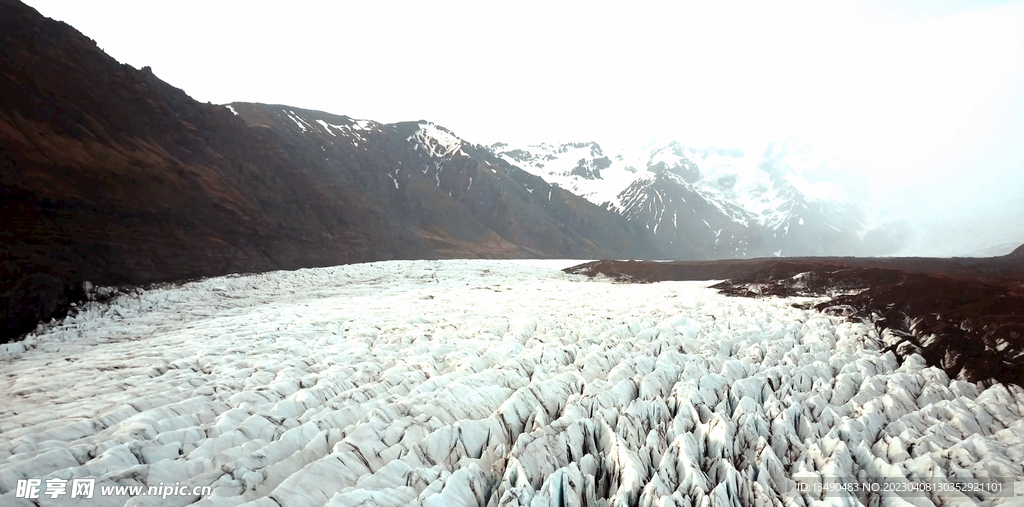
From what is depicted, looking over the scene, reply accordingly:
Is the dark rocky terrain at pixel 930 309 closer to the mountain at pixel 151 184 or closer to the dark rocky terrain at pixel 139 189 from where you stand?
the dark rocky terrain at pixel 139 189

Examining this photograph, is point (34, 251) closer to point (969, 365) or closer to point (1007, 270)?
point (969, 365)

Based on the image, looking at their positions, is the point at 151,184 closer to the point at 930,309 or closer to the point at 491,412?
the point at 491,412

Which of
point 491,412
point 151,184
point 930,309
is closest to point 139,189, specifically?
point 151,184

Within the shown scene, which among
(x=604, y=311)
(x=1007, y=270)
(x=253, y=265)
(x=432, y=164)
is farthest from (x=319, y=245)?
(x=432, y=164)

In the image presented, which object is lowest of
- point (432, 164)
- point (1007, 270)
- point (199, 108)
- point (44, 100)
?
point (1007, 270)

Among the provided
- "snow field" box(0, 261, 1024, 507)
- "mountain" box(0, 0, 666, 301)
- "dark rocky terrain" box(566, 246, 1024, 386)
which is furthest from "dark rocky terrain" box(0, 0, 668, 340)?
"dark rocky terrain" box(566, 246, 1024, 386)

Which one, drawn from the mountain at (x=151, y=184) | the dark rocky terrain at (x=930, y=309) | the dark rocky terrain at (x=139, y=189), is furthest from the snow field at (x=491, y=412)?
the mountain at (x=151, y=184)
